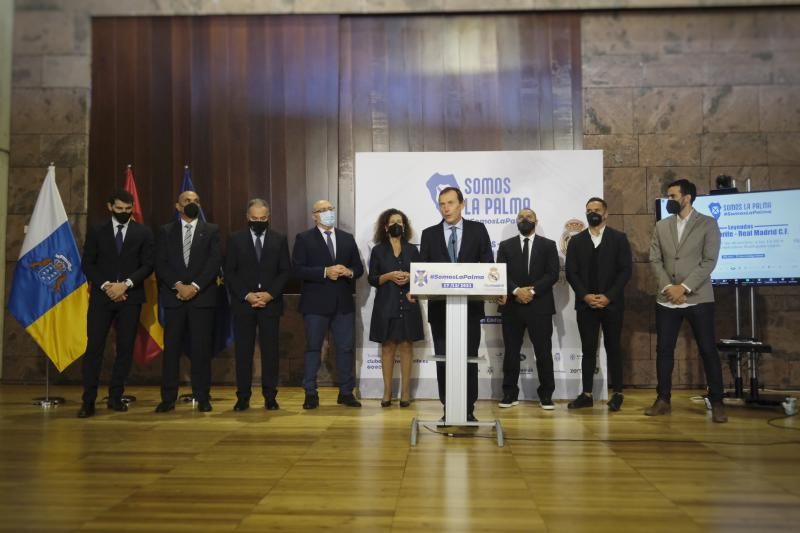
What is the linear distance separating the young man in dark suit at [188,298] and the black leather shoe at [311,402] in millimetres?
738

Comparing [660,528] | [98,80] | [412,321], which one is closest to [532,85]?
[412,321]

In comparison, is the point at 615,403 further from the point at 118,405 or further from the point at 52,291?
the point at 52,291

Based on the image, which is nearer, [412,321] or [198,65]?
[412,321]

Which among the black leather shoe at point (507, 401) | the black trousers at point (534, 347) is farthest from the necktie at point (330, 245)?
the black leather shoe at point (507, 401)

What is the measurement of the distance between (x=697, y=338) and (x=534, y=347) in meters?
1.30

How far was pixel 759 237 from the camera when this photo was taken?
5680 millimetres

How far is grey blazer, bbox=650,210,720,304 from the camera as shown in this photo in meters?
4.84

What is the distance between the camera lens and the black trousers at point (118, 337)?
17.1 ft

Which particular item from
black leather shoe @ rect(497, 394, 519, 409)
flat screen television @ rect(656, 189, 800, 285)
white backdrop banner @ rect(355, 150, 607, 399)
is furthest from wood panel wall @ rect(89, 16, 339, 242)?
flat screen television @ rect(656, 189, 800, 285)

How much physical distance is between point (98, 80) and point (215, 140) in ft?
4.65

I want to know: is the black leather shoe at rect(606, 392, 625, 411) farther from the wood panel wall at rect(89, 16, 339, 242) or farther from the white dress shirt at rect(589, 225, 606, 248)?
the wood panel wall at rect(89, 16, 339, 242)

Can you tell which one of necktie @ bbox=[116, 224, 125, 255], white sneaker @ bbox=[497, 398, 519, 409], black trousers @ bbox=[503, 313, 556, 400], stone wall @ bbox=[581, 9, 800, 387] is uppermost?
stone wall @ bbox=[581, 9, 800, 387]

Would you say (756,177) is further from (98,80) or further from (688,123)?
(98,80)

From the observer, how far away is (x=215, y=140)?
284 inches
